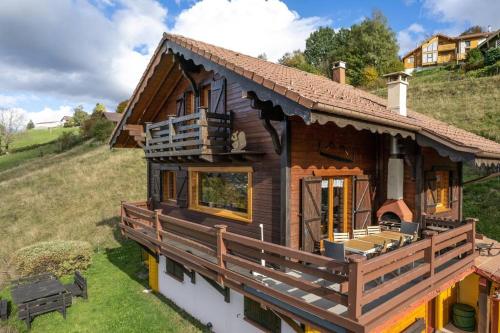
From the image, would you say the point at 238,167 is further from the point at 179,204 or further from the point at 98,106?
the point at 98,106

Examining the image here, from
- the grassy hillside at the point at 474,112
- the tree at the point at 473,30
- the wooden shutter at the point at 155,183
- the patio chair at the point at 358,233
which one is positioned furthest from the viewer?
the tree at the point at 473,30

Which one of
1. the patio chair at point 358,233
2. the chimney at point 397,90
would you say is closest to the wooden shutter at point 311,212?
the patio chair at point 358,233

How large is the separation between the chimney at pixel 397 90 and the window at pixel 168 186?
774cm

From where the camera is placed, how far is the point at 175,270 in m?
9.85

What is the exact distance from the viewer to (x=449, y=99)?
1069 inches

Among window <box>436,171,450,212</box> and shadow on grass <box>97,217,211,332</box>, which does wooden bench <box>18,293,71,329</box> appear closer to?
shadow on grass <box>97,217,211,332</box>

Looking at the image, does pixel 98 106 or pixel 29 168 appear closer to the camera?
pixel 29 168

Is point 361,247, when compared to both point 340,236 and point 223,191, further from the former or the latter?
point 223,191

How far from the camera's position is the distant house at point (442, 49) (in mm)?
50781

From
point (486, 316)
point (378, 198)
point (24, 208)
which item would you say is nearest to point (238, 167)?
point (378, 198)

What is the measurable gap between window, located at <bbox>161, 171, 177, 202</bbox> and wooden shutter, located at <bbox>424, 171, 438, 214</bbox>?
8262 millimetres

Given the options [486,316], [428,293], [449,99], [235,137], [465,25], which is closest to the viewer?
[428,293]

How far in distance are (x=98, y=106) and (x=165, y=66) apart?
49421 mm

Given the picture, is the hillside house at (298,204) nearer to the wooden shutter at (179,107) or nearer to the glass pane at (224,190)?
the glass pane at (224,190)
